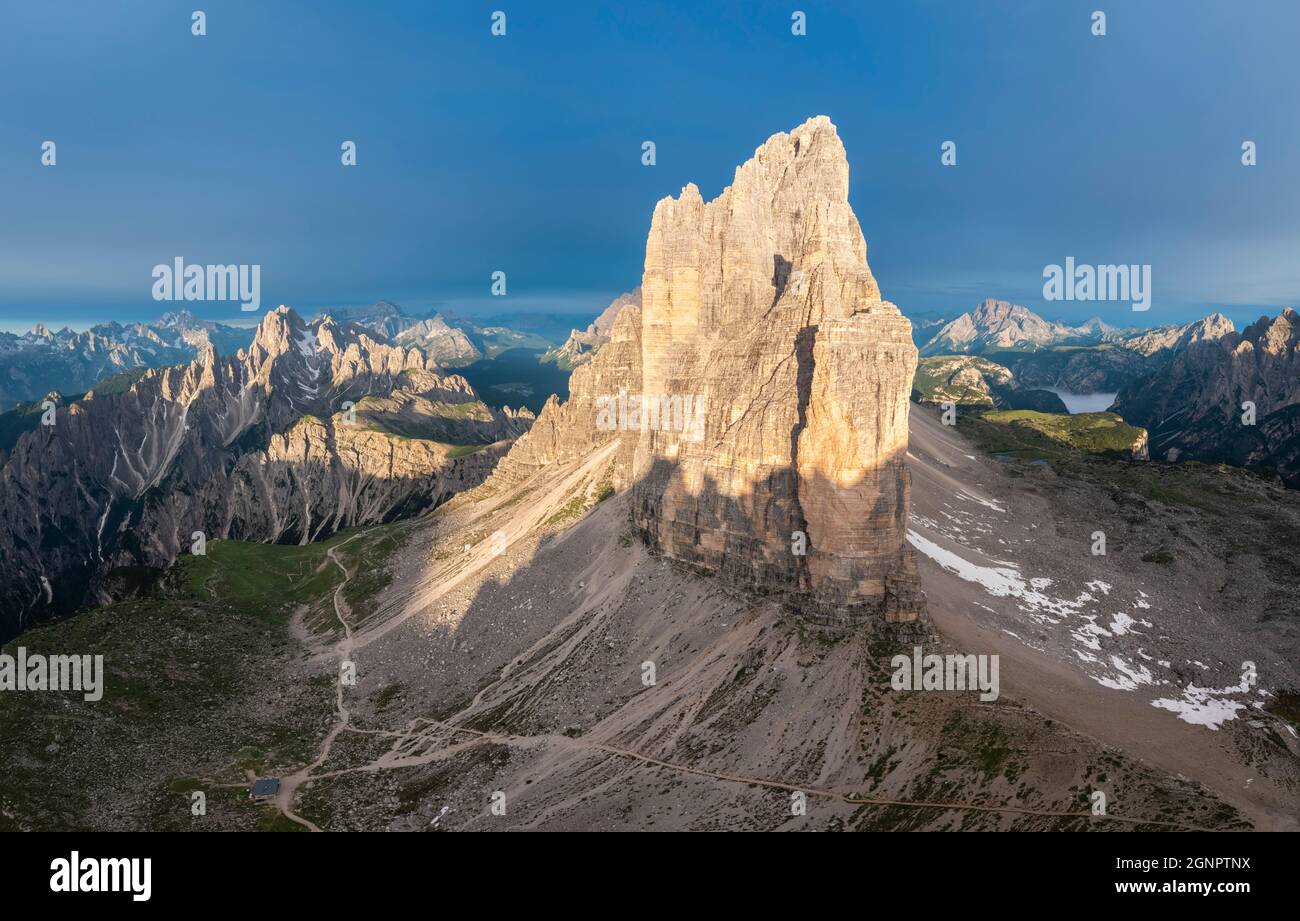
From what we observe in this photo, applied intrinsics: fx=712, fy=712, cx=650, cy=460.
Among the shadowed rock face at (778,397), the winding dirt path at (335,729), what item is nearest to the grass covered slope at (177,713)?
the winding dirt path at (335,729)

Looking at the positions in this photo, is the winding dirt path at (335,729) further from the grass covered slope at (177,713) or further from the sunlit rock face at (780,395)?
the sunlit rock face at (780,395)

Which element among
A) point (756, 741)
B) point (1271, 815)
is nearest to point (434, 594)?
point (756, 741)

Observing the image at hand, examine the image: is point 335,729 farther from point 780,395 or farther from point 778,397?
point 780,395

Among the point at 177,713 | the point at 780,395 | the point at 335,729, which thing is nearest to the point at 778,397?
the point at 780,395

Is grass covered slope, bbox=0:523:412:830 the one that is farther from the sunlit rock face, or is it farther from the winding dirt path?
the sunlit rock face

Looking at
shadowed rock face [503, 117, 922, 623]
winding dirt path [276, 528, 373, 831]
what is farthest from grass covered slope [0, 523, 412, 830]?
shadowed rock face [503, 117, 922, 623]
